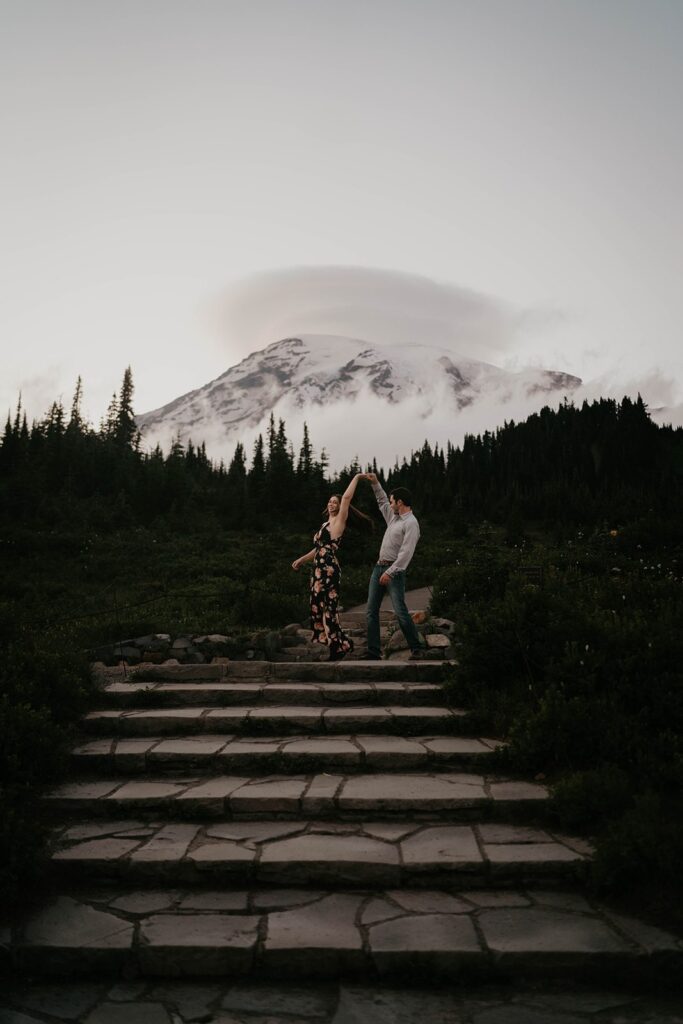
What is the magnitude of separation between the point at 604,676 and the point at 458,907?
7.94ft

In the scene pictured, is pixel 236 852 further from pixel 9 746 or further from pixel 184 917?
pixel 9 746

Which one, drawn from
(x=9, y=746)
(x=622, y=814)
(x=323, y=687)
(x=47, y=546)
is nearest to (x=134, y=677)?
(x=323, y=687)

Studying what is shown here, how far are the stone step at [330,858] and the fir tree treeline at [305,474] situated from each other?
30.5 m

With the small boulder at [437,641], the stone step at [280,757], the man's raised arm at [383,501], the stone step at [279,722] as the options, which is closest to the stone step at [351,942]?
the stone step at [280,757]

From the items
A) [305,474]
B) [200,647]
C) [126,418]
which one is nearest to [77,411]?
[126,418]

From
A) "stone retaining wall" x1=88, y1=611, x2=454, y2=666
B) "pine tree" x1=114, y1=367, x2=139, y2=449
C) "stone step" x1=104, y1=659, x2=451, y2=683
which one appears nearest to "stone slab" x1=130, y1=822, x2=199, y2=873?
"stone step" x1=104, y1=659, x2=451, y2=683

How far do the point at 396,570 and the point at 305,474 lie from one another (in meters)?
52.8

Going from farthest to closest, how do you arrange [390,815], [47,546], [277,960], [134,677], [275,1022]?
1. [47,546]
2. [134,677]
3. [390,815]
4. [277,960]
5. [275,1022]

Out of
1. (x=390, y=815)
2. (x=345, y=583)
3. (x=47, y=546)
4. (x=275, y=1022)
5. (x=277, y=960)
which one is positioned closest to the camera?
(x=275, y=1022)

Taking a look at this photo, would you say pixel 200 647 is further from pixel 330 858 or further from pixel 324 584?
pixel 330 858

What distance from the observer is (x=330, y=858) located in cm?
357

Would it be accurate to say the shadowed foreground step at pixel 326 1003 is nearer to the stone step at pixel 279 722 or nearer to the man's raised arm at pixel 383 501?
the stone step at pixel 279 722

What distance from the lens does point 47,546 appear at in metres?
31.8

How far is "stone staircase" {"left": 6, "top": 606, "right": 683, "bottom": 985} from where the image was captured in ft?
9.65
